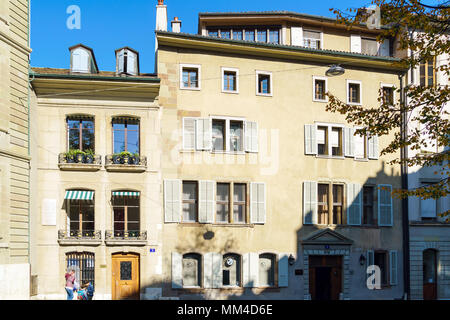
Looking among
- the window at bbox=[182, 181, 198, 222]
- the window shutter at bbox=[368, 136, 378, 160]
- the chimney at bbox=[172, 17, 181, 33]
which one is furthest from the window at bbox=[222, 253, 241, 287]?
the chimney at bbox=[172, 17, 181, 33]

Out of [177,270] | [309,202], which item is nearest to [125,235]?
[177,270]

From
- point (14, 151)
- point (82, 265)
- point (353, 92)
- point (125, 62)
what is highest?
→ point (125, 62)

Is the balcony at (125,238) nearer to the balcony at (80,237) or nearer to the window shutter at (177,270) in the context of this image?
the balcony at (80,237)

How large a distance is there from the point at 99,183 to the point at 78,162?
1379 millimetres

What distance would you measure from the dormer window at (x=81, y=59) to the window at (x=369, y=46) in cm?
1540

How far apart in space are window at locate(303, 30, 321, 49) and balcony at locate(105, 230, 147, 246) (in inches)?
547

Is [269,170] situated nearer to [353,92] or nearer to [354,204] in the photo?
[354,204]

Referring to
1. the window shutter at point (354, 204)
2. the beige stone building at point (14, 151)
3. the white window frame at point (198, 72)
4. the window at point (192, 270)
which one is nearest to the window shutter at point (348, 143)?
the window shutter at point (354, 204)

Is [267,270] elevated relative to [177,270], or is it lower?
lower

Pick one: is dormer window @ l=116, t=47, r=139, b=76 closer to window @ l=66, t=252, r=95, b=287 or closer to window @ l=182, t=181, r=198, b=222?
window @ l=182, t=181, r=198, b=222

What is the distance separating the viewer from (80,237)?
71.0 feet
